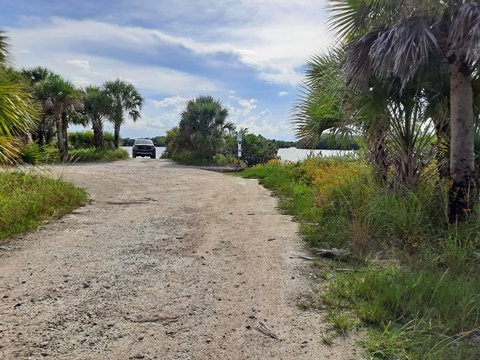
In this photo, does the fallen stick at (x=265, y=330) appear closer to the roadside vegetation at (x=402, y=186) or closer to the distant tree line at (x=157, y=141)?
the roadside vegetation at (x=402, y=186)

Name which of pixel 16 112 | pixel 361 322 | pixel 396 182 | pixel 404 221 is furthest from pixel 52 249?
pixel 396 182

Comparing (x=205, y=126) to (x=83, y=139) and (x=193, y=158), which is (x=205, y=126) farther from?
(x=83, y=139)

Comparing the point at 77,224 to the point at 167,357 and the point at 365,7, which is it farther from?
the point at 365,7

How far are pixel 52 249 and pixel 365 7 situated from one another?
5.78 metres

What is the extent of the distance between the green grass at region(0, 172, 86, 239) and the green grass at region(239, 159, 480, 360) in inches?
183

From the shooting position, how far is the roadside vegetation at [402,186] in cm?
324

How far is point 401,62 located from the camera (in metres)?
4.81

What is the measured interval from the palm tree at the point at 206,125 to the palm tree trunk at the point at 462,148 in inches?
741

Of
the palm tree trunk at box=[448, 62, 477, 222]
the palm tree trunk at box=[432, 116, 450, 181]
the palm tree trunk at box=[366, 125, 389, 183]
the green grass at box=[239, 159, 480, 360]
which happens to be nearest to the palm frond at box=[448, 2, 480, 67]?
the palm tree trunk at box=[448, 62, 477, 222]

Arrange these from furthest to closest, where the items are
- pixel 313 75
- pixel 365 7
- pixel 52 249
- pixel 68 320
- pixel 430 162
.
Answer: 1. pixel 313 75
2. pixel 430 162
3. pixel 365 7
4. pixel 52 249
5. pixel 68 320

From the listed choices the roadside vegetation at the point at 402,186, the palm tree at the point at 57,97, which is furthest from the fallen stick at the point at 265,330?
the palm tree at the point at 57,97

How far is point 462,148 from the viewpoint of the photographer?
→ 17.3 feet

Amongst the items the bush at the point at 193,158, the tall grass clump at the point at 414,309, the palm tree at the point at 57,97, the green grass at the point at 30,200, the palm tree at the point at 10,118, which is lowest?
the tall grass clump at the point at 414,309

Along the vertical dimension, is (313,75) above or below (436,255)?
above
